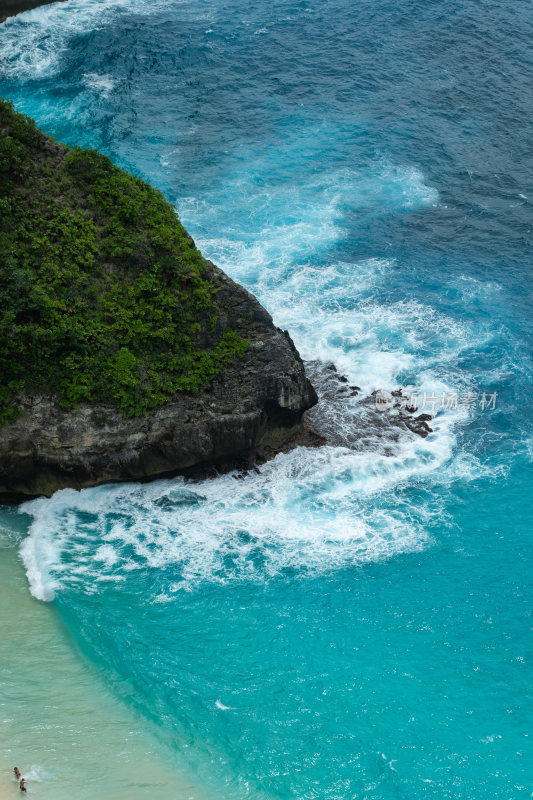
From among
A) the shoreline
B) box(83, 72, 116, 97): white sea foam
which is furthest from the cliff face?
the shoreline

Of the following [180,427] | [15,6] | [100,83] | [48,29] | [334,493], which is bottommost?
[334,493]

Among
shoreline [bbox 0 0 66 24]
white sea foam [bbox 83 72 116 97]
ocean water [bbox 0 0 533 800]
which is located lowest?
ocean water [bbox 0 0 533 800]

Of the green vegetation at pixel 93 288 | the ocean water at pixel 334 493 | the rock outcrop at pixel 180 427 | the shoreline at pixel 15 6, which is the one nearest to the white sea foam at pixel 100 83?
the ocean water at pixel 334 493

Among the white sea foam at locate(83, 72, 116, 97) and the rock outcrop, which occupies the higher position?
the white sea foam at locate(83, 72, 116, 97)

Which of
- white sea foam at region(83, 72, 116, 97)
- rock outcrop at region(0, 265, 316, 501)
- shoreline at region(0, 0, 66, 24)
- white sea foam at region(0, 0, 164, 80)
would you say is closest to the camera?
rock outcrop at region(0, 265, 316, 501)

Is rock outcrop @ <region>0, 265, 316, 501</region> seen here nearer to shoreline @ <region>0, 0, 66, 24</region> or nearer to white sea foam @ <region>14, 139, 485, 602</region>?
white sea foam @ <region>14, 139, 485, 602</region>

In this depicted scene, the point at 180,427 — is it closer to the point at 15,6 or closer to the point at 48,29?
the point at 48,29

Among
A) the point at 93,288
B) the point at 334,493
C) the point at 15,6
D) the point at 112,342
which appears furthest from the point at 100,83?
the point at 334,493
